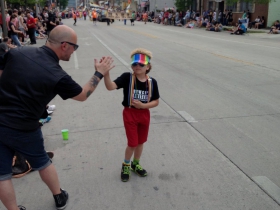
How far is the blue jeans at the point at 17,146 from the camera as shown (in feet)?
8.99

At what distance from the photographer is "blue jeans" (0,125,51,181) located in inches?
108

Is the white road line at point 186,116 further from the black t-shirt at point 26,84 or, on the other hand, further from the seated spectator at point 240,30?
the seated spectator at point 240,30

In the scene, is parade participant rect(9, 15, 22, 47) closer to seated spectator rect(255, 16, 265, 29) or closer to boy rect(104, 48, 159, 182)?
boy rect(104, 48, 159, 182)

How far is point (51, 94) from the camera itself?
2838mm

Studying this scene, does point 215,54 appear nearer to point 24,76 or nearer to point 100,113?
point 100,113

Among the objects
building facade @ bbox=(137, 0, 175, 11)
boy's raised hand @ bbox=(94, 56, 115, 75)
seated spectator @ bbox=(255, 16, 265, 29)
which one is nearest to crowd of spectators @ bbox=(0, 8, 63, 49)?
boy's raised hand @ bbox=(94, 56, 115, 75)

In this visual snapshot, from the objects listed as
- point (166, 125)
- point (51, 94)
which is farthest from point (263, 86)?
point (51, 94)

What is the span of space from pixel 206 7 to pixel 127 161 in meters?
46.4

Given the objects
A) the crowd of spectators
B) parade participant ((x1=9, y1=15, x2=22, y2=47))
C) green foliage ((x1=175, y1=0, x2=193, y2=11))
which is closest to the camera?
parade participant ((x1=9, y1=15, x2=22, y2=47))

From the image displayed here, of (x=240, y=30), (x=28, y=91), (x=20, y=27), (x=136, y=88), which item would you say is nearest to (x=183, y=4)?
(x=240, y=30)

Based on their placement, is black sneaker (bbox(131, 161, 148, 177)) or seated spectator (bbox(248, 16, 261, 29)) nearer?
black sneaker (bbox(131, 161, 148, 177))

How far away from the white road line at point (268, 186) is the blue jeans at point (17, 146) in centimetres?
240

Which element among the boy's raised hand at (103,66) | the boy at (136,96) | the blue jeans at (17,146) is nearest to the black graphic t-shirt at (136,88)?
the boy at (136,96)

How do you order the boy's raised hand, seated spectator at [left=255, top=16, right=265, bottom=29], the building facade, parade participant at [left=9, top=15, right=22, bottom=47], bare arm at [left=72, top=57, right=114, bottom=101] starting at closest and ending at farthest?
1. bare arm at [left=72, top=57, right=114, bottom=101]
2. the boy's raised hand
3. parade participant at [left=9, top=15, right=22, bottom=47]
4. seated spectator at [left=255, top=16, right=265, bottom=29]
5. the building facade
